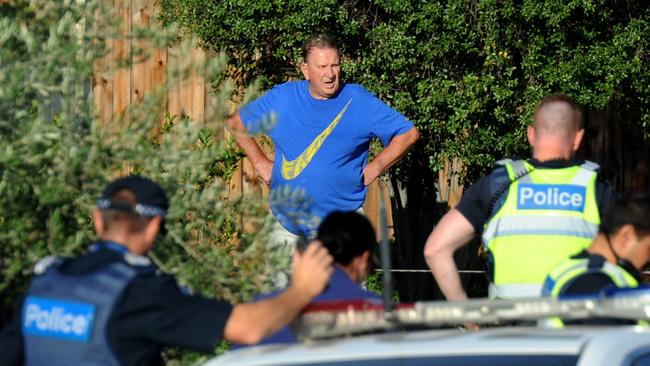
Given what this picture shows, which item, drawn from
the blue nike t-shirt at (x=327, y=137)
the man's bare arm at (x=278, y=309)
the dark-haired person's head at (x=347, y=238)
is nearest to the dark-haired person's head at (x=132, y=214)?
the man's bare arm at (x=278, y=309)

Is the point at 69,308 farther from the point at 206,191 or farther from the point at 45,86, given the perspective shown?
the point at 206,191

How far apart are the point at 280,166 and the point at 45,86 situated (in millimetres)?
2869

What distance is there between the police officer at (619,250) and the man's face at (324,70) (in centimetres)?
353

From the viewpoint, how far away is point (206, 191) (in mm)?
7113

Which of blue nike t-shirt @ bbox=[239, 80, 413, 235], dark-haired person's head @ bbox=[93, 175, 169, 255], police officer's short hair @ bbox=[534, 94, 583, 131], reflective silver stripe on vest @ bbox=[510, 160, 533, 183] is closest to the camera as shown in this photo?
dark-haired person's head @ bbox=[93, 175, 169, 255]

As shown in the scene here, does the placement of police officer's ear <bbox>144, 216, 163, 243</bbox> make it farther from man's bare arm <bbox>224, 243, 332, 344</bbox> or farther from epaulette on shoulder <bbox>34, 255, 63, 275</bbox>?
man's bare arm <bbox>224, 243, 332, 344</bbox>

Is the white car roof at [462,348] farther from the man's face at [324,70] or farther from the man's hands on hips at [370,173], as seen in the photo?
the man's hands on hips at [370,173]

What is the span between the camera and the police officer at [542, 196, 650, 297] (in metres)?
5.57

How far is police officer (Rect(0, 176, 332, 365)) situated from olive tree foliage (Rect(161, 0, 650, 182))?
559cm

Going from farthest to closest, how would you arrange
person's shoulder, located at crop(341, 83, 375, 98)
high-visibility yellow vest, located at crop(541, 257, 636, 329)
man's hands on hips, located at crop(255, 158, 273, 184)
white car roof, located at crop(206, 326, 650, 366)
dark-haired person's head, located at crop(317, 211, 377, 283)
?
man's hands on hips, located at crop(255, 158, 273, 184) → person's shoulder, located at crop(341, 83, 375, 98) → dark-haired person's head, located at crop(317, 211, 377, 283) → high-visibility yellow vest, located at crop(541, 257, 636, 329) → white car roof, located at crop(206, 326, 650, 366)

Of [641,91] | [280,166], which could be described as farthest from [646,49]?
[280,166]

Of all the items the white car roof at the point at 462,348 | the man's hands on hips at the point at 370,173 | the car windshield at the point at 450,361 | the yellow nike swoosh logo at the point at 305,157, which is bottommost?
the car windshield at the point at 450,361

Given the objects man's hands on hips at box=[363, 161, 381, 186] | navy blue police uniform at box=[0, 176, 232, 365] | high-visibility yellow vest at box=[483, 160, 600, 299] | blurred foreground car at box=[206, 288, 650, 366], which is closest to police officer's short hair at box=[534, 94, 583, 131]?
high-visibility yellow vest at box=[483, 160, 600, 299]

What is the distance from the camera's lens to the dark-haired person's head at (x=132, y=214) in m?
4.98
